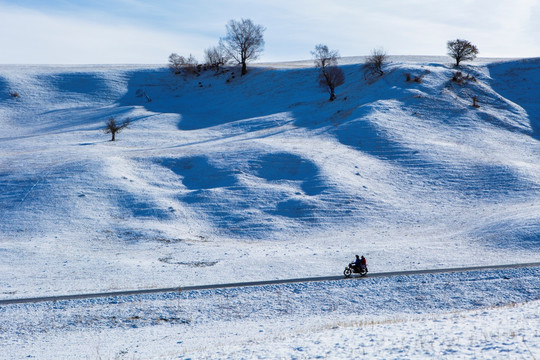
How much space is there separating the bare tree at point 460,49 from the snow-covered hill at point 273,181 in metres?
1.88

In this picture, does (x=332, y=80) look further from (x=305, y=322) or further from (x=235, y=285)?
(x=305, y=322)

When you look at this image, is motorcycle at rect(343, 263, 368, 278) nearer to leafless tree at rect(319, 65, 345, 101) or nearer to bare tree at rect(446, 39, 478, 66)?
leafless tree at rect(319, 65, 345, 101)

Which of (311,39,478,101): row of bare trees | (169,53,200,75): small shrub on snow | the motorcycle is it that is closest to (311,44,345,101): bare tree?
(311,39,478,101): row of bare trees

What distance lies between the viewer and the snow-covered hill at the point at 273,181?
92.7 ft

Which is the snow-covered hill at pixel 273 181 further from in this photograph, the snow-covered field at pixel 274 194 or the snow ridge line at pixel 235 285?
the snow ridge line at pixel 235 285

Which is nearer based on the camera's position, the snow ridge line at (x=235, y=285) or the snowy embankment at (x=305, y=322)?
the snowy embankment at (x=305, y=322)

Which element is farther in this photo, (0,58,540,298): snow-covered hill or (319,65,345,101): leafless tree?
(319,65,345,101): leafless tree

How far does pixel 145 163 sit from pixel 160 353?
107 feet

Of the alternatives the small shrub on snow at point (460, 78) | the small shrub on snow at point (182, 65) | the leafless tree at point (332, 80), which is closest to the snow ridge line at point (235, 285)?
the leafless tree at point (332, 80)

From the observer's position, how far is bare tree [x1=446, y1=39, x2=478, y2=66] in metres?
74.6

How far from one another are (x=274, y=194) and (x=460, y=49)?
4915 centimetres

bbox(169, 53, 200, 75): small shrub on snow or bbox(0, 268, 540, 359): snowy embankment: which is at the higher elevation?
bbox(169, 53, 200, 75): small shrub on snow

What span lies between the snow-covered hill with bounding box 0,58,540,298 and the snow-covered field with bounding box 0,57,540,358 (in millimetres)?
196

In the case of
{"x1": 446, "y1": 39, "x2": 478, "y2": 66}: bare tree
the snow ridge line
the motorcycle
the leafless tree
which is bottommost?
the snow ridge line
